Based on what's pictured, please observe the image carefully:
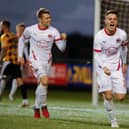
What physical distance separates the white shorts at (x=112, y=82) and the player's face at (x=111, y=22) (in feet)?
2.01

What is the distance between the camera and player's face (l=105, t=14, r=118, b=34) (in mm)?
10883

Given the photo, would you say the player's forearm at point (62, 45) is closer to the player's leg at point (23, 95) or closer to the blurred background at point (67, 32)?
the player's leg at point (23, 95)

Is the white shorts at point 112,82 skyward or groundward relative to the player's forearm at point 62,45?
groundward

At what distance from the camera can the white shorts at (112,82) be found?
10922 mm

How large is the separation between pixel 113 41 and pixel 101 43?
194 mm

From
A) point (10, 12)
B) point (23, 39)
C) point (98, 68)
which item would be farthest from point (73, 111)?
point (10, 12)

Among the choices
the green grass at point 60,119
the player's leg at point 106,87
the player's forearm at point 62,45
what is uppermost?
the player's forearm at point 62,45

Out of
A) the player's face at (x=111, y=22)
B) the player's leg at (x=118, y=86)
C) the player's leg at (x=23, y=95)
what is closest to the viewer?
the player's face at (x=111, y=22)

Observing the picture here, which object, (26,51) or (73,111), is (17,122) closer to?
(73,111)

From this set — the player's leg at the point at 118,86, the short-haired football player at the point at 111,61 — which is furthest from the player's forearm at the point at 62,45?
the player's leg at the point at 118,86

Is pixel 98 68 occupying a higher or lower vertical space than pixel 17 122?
higher

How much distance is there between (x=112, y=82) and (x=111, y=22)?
912mm

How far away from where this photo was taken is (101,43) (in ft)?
36.2

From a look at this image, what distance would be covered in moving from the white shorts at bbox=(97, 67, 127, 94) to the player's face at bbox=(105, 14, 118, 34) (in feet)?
2.01
